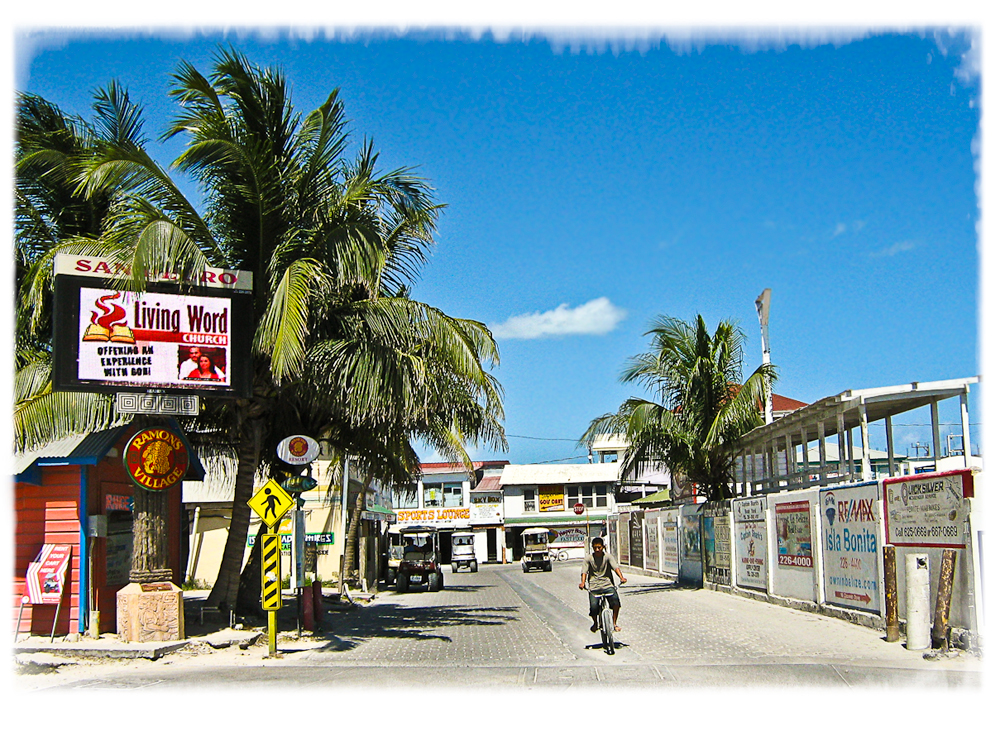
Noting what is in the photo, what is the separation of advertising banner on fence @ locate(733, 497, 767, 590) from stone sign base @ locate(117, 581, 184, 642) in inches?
493

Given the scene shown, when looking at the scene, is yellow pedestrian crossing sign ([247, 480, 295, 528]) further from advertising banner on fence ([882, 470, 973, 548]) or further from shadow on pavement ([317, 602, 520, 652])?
advertising banner on fence ([882, 470, 973, 548])

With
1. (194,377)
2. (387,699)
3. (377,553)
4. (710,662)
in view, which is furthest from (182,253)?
(377,553)

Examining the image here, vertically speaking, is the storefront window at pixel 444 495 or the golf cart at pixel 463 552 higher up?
the storefront window at pixel 444 495

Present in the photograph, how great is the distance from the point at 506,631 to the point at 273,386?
227 inches

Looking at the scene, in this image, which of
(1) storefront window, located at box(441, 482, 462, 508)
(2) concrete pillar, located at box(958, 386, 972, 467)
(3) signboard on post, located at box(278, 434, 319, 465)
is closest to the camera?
(3) signboard on post, located at box(278, 434, 319, 465)

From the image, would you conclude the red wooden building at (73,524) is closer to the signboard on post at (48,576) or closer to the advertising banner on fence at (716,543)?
the signboard on post at (48,576)

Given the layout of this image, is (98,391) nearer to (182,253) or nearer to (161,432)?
(161,432)

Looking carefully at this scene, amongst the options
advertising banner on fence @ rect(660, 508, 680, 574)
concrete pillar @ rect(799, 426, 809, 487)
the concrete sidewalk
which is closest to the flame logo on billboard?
the concrete sidewalk

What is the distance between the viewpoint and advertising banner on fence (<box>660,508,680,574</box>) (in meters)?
30.6

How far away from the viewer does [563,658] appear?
12.0 meters

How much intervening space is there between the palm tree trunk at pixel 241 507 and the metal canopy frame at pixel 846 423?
10563 mm

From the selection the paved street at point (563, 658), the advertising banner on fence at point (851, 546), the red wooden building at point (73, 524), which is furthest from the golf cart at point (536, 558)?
the red wooden building at point (73, 524)

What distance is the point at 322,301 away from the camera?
15734 millimetres

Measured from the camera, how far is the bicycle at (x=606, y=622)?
12492mm
